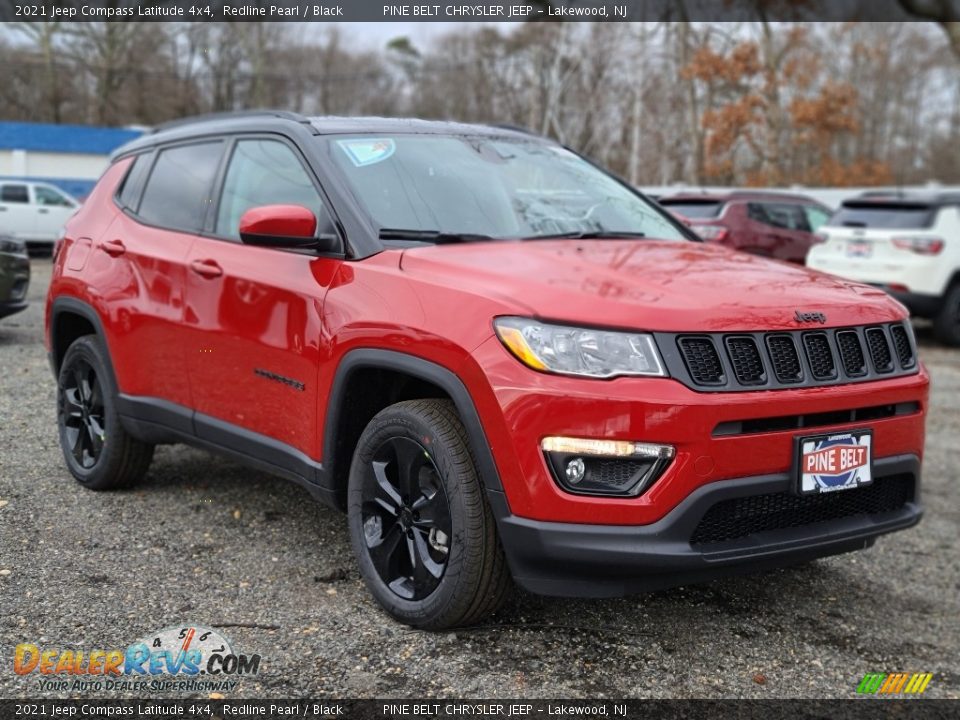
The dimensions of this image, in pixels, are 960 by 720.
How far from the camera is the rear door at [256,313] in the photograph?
366 cm

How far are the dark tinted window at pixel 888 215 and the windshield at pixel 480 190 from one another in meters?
8.63

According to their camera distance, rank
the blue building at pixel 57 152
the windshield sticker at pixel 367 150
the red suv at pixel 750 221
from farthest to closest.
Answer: the blue building at pixel 57 152 → the red suv at pixel 750 221 → the windshield sticker at pixel 367 150

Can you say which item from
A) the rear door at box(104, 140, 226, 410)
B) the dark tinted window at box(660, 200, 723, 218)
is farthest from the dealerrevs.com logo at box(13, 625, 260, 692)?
the dark tinted window at box(660, 200, 723, 218)

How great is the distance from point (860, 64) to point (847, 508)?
52787mm

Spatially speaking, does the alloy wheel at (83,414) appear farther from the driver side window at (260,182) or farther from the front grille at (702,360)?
the front grille at (702,360)

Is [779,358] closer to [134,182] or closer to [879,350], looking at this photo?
[879,350]

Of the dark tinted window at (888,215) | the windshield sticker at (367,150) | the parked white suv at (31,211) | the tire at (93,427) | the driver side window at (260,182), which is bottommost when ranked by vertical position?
the parked white suv at (31,211)

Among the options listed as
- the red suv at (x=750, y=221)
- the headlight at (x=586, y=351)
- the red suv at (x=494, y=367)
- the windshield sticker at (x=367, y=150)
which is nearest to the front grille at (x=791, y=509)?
the red suv at (x=494, y=367)

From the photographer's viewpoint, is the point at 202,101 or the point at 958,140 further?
the point at 202,101

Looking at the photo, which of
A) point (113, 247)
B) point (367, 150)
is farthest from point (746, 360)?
point (113, 247)

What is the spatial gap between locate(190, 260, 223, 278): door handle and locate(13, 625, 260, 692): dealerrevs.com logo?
150 cm

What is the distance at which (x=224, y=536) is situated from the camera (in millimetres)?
4289

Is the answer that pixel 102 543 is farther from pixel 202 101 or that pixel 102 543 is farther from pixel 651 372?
pixel 202 101

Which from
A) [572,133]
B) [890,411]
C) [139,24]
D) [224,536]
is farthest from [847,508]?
[139,24]
